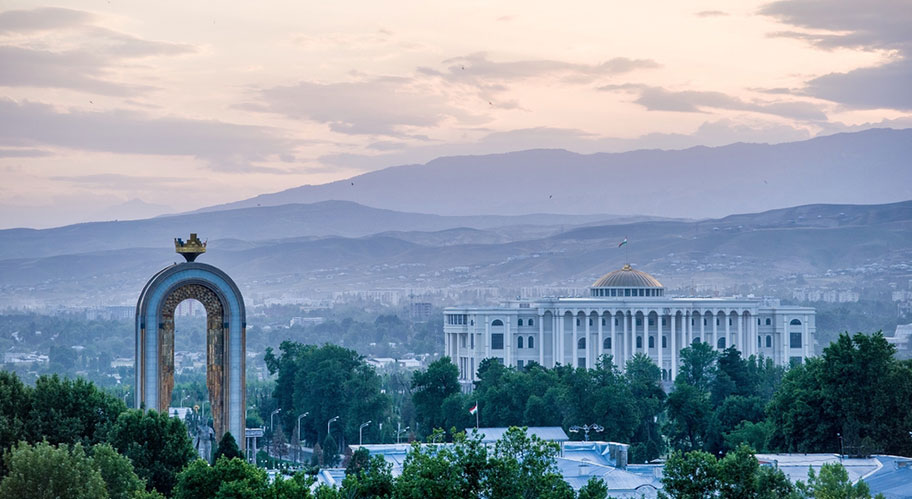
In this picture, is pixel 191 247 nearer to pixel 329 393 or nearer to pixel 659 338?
pixel 329 393

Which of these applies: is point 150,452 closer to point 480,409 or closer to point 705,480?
point 705,480

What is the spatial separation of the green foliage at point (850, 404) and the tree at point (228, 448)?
105 ft

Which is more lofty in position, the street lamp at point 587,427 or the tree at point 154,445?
the tree at point 154,445

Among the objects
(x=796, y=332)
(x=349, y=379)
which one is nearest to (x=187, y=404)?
(x=349, y=379)

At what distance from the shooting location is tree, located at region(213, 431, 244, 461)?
212ft

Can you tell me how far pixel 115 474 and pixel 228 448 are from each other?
8.57m

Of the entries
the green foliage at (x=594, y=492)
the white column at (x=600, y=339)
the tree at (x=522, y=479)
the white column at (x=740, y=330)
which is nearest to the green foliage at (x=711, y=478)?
the green foliage at (x=594, y=492)

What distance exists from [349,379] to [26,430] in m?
50.0

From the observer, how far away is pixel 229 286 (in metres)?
69.7

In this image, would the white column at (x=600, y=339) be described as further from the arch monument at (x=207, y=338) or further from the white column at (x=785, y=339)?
the arch monument at (x=207, y=338)

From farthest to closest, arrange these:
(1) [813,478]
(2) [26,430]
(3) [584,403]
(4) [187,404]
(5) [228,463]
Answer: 1. (4) [187,404]
2. (3) [584,403]
3. (2) [26,430]
4. (1) [813,478]
5. (5) [228,463]

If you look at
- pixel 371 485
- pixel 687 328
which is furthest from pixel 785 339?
pixel 371 485

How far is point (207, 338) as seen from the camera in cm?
6950

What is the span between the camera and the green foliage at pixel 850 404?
277 feet
